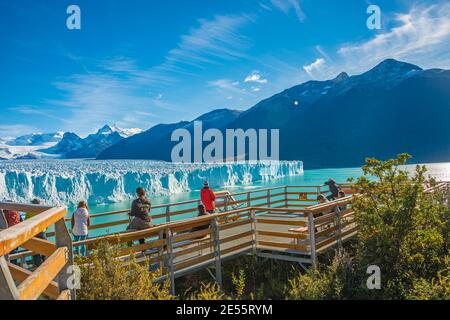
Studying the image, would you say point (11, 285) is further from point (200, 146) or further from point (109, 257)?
point (200, 146)

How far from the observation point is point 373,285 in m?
5.54

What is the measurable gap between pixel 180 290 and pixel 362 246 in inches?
136

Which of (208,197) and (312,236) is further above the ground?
(208,197)

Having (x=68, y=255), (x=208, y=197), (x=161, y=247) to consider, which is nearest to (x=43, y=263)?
(x=68, y=255)

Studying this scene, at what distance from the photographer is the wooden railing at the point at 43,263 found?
1719 millimetres

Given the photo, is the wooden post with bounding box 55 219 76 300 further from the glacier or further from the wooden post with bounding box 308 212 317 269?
the glacier

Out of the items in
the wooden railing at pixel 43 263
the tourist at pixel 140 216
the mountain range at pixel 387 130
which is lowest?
the tourist at pixel 140 216

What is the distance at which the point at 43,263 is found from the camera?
7.82 feet

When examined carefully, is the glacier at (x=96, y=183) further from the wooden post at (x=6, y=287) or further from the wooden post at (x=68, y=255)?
the wooden post at (x=6, y=287)

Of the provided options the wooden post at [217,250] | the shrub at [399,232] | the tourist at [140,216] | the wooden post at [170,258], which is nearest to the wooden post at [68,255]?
the wooden post at [170,258]

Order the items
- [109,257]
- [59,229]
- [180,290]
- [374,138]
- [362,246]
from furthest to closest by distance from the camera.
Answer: [374,138] → [180,290] → [362,246] → [109,257] → [59,229]

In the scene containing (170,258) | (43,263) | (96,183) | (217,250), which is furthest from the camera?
(96,183)

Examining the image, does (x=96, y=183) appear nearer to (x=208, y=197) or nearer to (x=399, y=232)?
(x=208, y=197)
